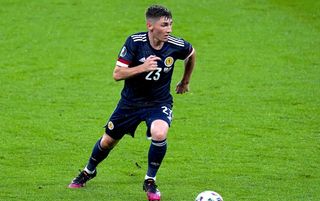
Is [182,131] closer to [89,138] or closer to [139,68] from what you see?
[89,138]

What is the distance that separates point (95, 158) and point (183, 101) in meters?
6.52

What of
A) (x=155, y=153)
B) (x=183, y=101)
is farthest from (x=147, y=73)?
(x=183, y=101)

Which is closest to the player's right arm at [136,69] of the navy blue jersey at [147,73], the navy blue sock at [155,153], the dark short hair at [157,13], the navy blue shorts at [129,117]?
the navy blue jersey at [147,73]

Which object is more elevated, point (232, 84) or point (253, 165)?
point (253, 165)

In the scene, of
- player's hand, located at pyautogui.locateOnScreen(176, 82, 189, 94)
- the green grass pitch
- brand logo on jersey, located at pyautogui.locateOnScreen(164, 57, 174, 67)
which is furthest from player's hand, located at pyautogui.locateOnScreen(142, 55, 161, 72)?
the green grass pitch

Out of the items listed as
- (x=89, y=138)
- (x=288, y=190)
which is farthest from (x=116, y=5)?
(x=288, y=190)

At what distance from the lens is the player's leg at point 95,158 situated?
11258 mm

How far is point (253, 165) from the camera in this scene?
1278 cm

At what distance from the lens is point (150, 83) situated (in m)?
10.9

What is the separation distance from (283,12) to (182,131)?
410 inches

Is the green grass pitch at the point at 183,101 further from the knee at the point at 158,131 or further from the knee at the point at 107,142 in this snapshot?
the knee at the point at 158,131

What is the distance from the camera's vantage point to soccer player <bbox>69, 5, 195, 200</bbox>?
10.6 metres

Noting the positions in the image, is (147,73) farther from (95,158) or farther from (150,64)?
(95,158)

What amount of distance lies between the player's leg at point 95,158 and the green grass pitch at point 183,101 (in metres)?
0.17
